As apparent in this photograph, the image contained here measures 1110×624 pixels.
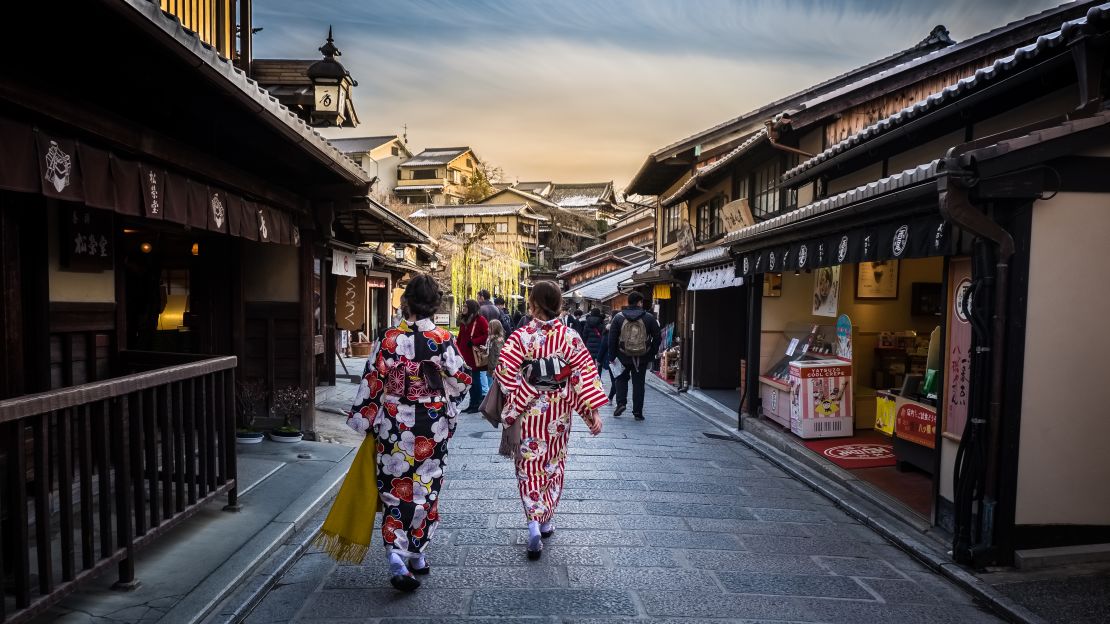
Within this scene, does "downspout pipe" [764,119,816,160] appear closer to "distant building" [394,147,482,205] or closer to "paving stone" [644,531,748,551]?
"paving stone" [644,531,748,551]

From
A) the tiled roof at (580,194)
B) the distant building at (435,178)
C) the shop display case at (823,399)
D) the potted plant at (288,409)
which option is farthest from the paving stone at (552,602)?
the tiled roof at (580,194)

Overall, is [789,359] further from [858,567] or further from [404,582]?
[404,582]

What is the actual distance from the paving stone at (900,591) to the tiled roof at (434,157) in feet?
175

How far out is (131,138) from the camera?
5.19m

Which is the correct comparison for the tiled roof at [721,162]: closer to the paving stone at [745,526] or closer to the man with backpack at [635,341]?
the man with backpack at [635,341]

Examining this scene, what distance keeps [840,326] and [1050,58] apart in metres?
4.83

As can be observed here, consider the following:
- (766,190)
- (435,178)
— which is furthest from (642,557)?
(435,178)

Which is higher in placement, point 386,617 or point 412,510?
point 412,510

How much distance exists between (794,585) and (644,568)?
1070 mm

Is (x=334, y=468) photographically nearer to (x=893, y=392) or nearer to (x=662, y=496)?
(x=662, y=496)

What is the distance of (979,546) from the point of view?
5.25 meters

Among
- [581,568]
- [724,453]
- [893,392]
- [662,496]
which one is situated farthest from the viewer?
[724,453]

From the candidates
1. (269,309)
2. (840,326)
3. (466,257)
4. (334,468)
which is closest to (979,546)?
(840,326)

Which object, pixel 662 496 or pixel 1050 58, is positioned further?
pixel 662 496
